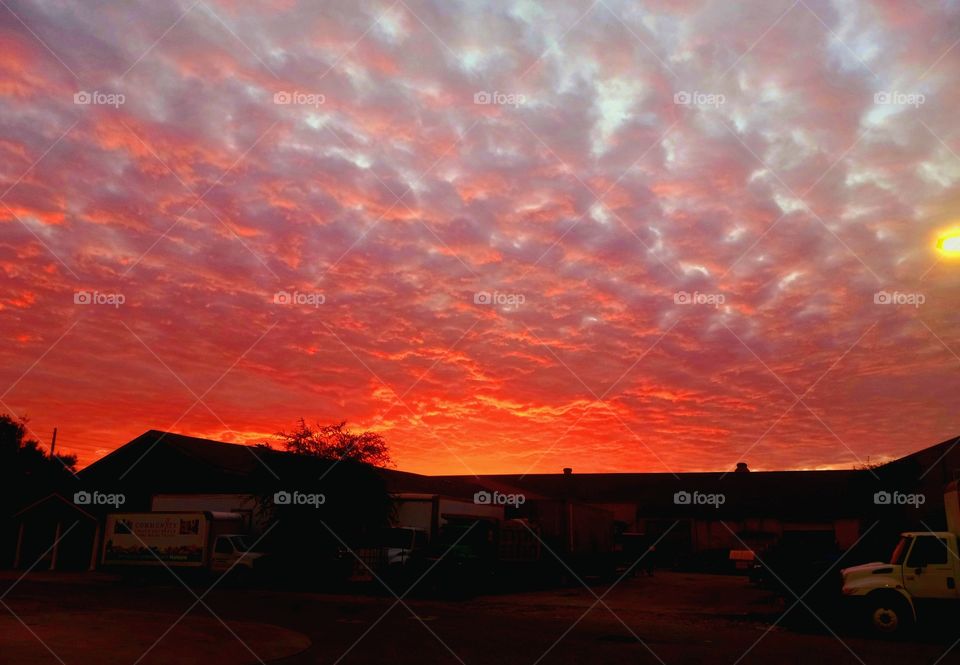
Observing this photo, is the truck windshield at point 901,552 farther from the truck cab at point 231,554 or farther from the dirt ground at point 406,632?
the truck cab at point 231,554

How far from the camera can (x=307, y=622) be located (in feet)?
55.2

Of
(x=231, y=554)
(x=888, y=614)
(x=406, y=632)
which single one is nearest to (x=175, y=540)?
(x=231, y=554)

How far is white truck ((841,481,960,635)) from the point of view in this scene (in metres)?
15.6

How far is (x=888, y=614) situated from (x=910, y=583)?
76cm

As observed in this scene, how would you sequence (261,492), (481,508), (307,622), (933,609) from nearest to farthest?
(933,609), (307,622), (261,492), (481,508)

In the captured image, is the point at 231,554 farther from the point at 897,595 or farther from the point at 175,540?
the point at 897,595

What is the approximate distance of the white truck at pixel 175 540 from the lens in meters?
29.8

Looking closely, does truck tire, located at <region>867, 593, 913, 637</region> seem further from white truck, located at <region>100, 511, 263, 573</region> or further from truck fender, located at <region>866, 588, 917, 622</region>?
white truck, located at <region>100, 511, 263, 573</region>

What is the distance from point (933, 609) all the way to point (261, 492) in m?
23.5

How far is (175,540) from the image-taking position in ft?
101

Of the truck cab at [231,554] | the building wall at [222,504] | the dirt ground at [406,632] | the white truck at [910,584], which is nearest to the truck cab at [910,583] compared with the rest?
the white truck at [910,584]

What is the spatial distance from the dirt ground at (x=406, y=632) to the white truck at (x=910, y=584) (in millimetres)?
575

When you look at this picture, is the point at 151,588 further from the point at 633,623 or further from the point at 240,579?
the point at 633,623

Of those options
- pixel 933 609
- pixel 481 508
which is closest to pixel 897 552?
pixel 933 609
